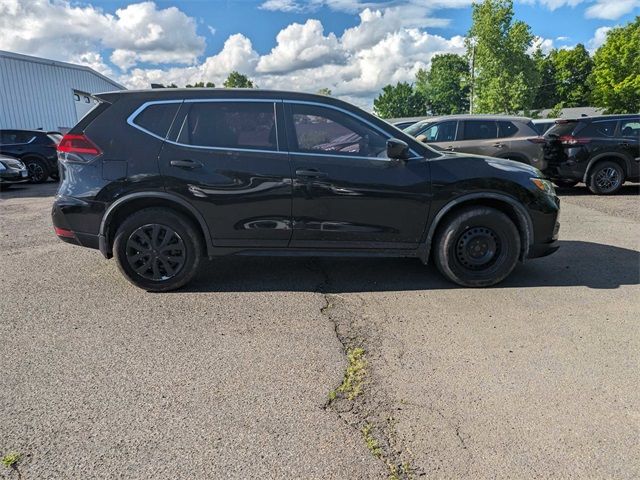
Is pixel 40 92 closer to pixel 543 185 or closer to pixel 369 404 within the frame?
pixel 543 185

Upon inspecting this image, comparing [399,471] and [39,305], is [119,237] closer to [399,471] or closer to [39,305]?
[39,305]

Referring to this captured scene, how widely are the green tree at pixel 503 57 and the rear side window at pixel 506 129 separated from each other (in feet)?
98.1

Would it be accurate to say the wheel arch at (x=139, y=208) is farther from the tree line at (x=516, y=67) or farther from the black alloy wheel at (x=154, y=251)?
the tree line at (x=516, y=67)

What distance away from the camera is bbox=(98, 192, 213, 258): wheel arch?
4.33 meters

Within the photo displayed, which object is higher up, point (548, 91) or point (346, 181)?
point (548, 91)

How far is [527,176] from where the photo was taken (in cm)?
463

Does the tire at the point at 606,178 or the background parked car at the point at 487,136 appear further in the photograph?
the tire at the point at 606,178

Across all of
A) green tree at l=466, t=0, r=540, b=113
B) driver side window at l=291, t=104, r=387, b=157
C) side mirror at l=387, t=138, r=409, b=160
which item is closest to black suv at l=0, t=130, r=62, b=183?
driver side window at l=291, t=104, r=387, b=157

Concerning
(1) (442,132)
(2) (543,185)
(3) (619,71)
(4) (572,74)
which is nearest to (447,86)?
(4) (572,74)

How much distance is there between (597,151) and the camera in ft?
33.8

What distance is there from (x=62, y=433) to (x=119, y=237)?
7.39ft

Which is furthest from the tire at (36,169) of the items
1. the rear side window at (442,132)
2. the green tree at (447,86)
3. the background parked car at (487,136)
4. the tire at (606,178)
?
the green tree at (447,86)

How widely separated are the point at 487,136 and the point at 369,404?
28.5 ft

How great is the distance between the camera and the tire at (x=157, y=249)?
4406 mm
